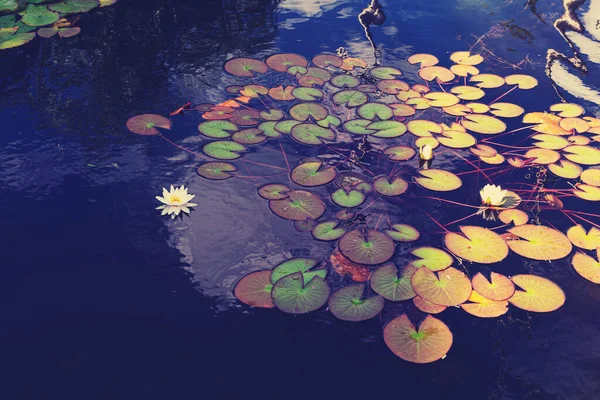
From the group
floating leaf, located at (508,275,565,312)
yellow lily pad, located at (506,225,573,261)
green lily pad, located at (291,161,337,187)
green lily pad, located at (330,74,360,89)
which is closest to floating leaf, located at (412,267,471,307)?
floating leaf, located at (508,275,565,312)

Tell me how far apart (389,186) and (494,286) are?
89 cm

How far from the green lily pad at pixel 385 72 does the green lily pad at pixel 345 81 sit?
187 millimetres

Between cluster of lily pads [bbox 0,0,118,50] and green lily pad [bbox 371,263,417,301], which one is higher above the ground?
cluster of lily pads [bbox 0,0,118,50]

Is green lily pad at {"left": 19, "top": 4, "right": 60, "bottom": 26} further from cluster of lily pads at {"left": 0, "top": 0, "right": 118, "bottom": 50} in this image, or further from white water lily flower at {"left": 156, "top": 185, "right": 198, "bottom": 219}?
white water lily flower at {"left": 156, "top": 185, "right": 198, "bottom": 219}

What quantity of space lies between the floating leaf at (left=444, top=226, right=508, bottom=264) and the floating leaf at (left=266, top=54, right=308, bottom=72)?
207 cm

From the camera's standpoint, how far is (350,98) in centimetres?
406

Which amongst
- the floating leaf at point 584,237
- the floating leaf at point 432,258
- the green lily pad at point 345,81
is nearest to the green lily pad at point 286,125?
the green lily pad at point 345,81

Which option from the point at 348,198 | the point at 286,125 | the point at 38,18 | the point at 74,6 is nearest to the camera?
the point at 348,198

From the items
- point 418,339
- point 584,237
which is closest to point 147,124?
point 418,339

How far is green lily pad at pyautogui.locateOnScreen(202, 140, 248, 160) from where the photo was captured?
3472 mm

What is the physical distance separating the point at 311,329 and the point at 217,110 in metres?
1.96

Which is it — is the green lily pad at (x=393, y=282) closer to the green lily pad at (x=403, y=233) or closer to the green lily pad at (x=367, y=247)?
the green lily pad at (x=367, y=247)

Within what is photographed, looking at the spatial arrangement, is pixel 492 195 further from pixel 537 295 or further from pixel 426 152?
pixel 537 295

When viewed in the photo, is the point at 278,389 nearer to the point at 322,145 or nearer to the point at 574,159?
the point at 322,145
